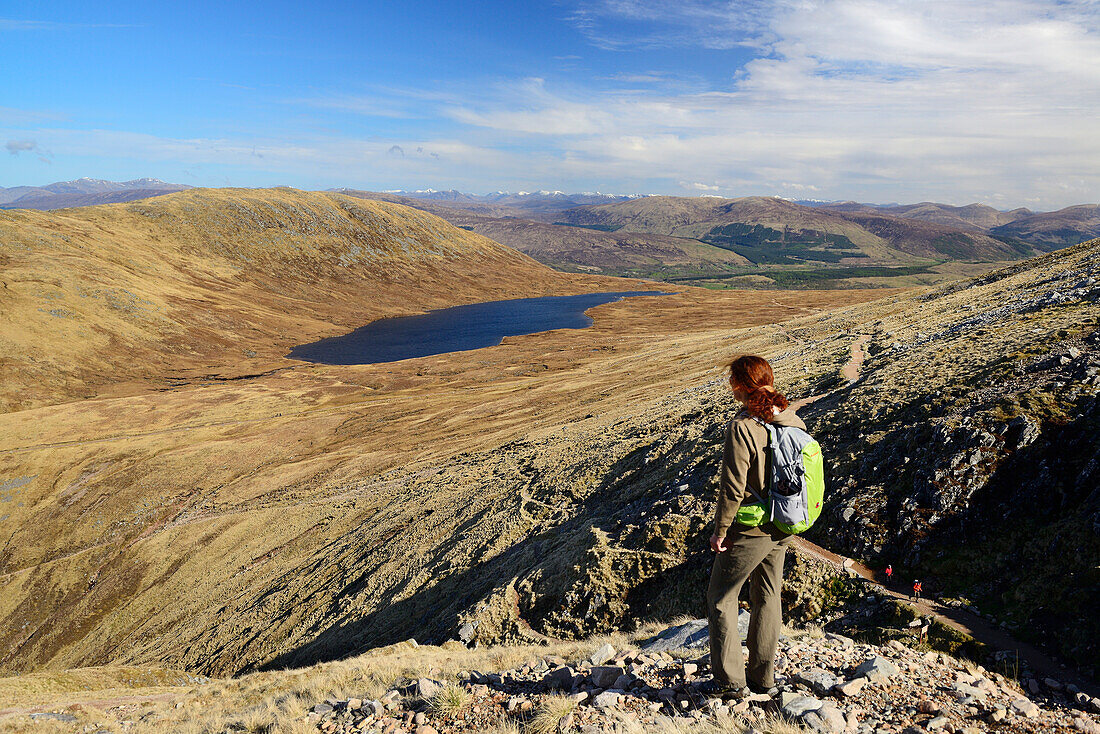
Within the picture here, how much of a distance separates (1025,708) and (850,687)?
1.67m

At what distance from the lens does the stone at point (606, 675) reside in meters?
6.74

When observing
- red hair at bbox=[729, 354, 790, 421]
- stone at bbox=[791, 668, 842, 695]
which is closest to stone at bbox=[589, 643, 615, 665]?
stone at bbox=[791, 668, 842, 695]

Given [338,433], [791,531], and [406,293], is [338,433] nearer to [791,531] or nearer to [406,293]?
[791,531]

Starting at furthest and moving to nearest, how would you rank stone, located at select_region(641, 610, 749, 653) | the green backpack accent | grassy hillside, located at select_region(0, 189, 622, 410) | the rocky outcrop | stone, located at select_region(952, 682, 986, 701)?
grassy hillside, located at select_region(0, 189, 622, 410) < stone, located at select_region(641, 610, 749, 653) < stone, located at select_region(952, 682, 986, 701) < the rocky outcrop < the green backpack accent

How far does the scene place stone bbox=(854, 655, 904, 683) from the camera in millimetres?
5953

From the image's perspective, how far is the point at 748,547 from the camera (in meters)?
5.42

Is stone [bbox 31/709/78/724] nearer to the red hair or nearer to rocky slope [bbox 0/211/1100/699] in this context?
rocky slope [bbox 0/211/1100/699]

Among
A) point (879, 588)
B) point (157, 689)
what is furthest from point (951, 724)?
point (157, 689)

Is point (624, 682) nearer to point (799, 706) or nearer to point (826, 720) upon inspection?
point (799, 706)

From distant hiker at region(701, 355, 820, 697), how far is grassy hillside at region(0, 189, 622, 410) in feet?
323

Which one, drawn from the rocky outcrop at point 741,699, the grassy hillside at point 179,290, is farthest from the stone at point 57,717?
the grassy hillside at point 179,290

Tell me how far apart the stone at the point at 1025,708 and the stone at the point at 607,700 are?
4.11 m

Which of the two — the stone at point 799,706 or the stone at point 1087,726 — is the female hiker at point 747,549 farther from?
the stone at point 1087,726

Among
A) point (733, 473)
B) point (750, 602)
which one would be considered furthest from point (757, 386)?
point (750, 602)
